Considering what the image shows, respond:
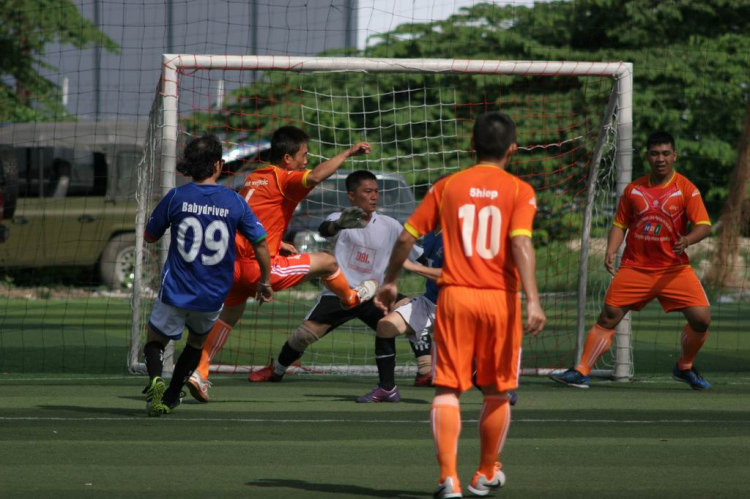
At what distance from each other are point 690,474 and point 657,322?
11105 millimetres

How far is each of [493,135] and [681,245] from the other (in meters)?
A: 4.25

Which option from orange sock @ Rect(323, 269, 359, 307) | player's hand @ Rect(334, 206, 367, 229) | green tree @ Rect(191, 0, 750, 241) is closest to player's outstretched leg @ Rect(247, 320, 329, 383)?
orange sock @ Rect(323, 269, 359, 307)

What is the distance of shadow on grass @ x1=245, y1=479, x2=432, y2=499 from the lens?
5.07 metres

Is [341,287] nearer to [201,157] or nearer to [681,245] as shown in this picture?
[201,157]

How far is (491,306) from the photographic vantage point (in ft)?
16.2

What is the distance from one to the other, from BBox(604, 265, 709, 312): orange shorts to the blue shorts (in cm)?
351

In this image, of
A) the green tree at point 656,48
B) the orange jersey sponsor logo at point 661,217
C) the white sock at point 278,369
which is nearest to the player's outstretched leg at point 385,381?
the white sock at point 278,369

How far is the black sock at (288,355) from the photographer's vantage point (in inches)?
364

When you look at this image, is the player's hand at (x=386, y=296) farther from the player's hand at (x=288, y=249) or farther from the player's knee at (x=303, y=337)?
the player's knee at (x=303, y=337)

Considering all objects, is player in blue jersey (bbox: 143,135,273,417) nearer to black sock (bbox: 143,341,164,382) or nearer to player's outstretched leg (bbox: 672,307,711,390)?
black sock (bbox: 143,341,164,382)

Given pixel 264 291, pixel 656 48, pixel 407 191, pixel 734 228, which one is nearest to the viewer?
pixel 264 291

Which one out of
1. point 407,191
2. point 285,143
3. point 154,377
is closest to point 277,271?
point 285,143

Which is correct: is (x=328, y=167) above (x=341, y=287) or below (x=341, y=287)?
above

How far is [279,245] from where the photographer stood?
855 centimetres
